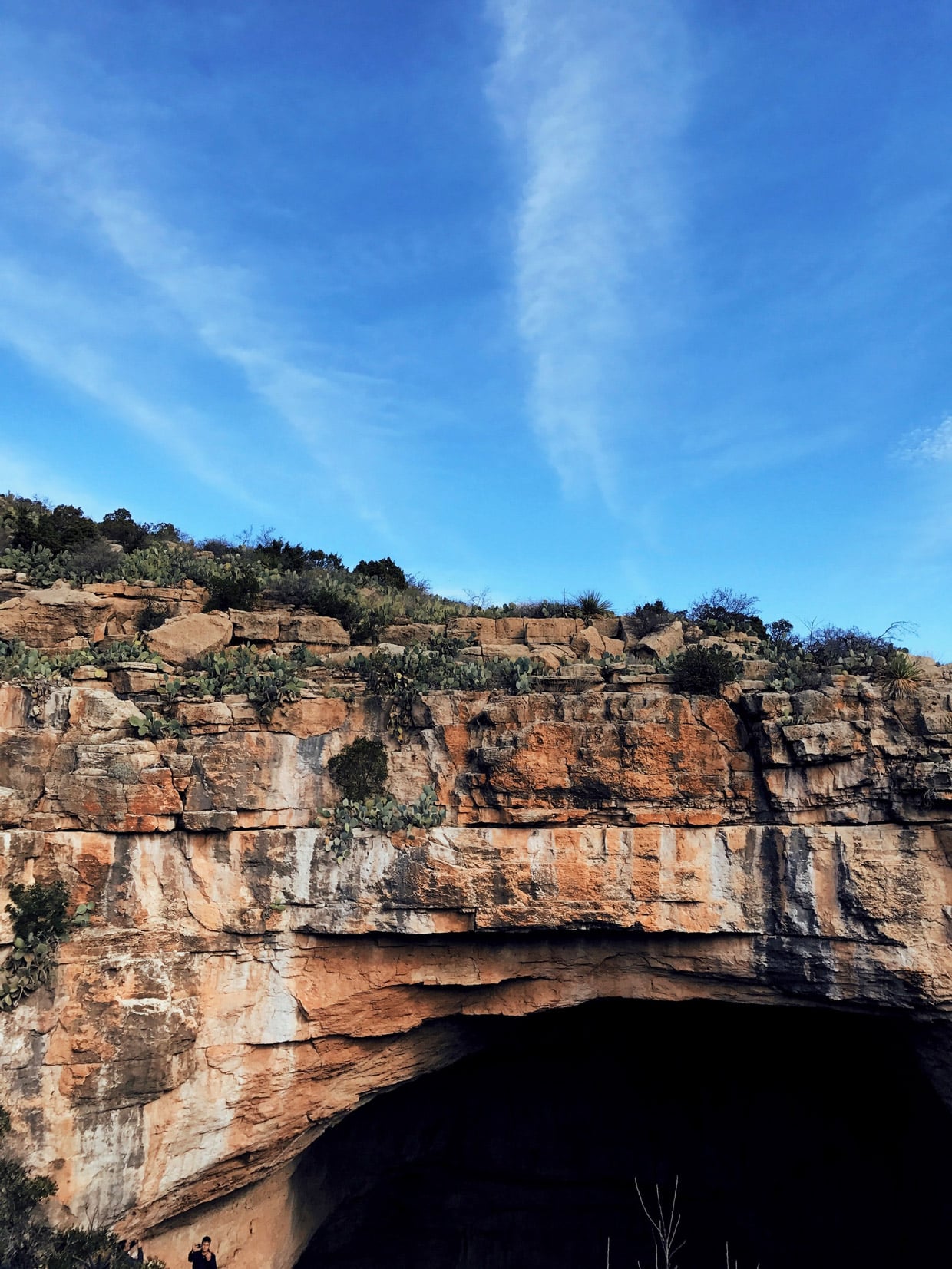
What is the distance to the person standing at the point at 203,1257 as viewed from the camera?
405 inches

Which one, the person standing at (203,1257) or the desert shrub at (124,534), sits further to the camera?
the desert shrub at (124,534)

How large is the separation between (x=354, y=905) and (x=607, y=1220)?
10.5 m

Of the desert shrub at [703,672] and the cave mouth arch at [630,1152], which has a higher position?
the desert shrub at [703,672]

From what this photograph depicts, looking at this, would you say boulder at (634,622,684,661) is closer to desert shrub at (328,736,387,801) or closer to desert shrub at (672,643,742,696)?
desert shrub at (672,643,742,696)

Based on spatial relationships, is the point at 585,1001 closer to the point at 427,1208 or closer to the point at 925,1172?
the point at 925,1172

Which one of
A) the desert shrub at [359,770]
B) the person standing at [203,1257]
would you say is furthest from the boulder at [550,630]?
the person standing at [203,1257]

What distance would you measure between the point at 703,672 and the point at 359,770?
4596 millimetres

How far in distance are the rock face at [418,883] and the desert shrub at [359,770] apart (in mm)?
191

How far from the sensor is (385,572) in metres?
18.1

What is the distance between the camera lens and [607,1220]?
1617cm

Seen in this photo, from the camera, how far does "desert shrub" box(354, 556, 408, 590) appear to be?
17812mm

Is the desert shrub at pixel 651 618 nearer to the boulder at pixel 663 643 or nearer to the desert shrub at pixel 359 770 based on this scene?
the boulder at pixel 663 643

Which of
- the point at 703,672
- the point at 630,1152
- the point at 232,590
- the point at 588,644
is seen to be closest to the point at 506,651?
the point at 588,644

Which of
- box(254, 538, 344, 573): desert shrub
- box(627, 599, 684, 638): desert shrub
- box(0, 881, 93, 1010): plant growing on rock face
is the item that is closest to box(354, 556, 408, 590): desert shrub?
box(254, 538, 344, 573): desert shrub
